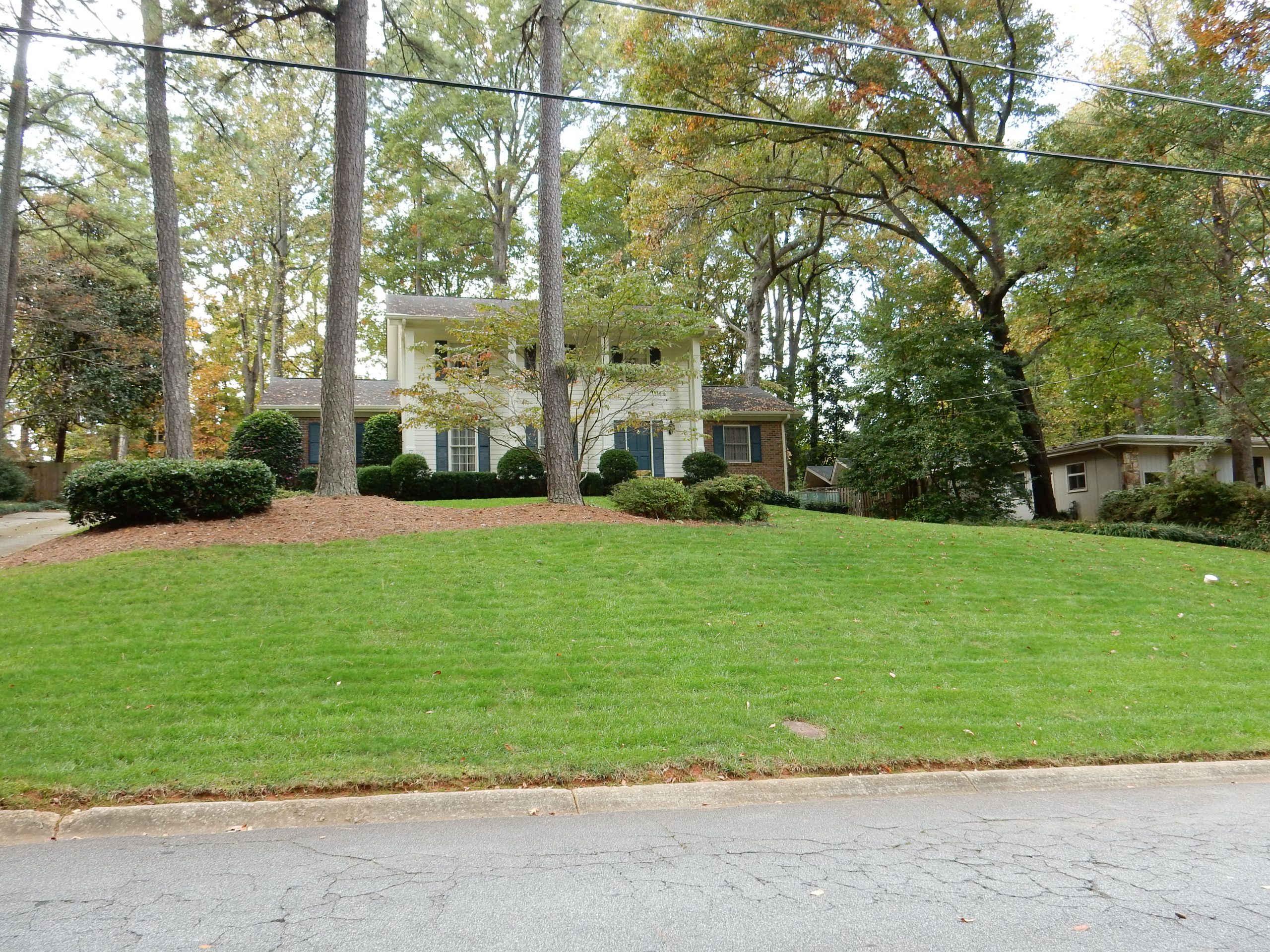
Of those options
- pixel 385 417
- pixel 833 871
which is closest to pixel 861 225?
pixel 385 417

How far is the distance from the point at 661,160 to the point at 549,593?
46.4ft

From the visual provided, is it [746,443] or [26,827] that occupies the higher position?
[746,443]

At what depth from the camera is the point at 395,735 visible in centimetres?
518

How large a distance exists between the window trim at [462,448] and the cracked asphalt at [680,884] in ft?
61.4

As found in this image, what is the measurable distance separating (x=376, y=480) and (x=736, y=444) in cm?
1189

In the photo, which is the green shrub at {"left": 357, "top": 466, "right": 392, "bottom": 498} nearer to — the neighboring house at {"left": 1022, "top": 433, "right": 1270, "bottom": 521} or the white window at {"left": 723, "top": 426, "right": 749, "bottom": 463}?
the white window at {"left": 723, "top": 426, "right": 749, "bottom": 463}

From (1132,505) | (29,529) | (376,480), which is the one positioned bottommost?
(1132,505)

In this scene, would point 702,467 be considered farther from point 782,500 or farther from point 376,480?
point 376,480

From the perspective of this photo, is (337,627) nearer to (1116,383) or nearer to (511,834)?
(511,834)

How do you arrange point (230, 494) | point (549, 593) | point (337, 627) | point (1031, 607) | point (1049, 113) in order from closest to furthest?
point (337, 627) → point (549, 593) → point (1031, 607) → point (230, 494) → point (1049, 113)

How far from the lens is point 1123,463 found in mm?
24594

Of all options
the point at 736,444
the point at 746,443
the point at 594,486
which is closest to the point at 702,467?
the point at 594,486

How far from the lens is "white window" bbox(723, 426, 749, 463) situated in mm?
25406

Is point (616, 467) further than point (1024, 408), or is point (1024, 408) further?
point (1024, 408)
